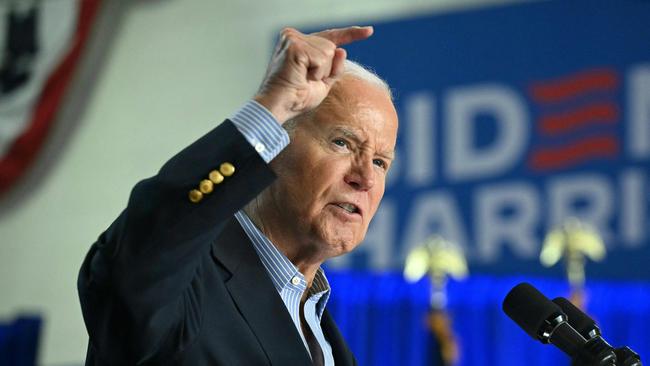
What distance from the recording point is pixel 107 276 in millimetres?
1529

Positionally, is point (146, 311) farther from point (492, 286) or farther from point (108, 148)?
point (108, 148)

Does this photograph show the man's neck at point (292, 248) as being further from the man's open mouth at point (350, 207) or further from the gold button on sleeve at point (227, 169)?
the gold button on sleeve at point (227, 169)

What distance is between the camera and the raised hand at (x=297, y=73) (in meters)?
1.56

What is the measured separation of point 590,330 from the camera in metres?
1.81

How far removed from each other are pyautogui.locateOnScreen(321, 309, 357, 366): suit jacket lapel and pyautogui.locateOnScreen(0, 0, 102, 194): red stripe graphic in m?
8.27

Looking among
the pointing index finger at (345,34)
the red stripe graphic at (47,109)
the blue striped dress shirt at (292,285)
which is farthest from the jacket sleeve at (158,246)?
the red stripe graphic at (47,109)

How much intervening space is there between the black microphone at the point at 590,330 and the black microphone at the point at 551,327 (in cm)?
1

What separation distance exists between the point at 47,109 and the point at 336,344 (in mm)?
8388

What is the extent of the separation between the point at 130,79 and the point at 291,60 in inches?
335

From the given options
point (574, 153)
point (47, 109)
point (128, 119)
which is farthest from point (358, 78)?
point (47, 109)

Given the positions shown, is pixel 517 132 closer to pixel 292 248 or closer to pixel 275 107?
pixel 292 248

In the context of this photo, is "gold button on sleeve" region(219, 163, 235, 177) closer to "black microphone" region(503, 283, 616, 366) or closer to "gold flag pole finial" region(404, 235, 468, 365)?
"black microphone" region(503, 283, 616, 366)

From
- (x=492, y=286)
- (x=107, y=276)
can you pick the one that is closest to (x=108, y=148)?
(x=492, y=286)

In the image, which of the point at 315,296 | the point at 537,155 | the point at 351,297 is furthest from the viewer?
the point at 537,155
